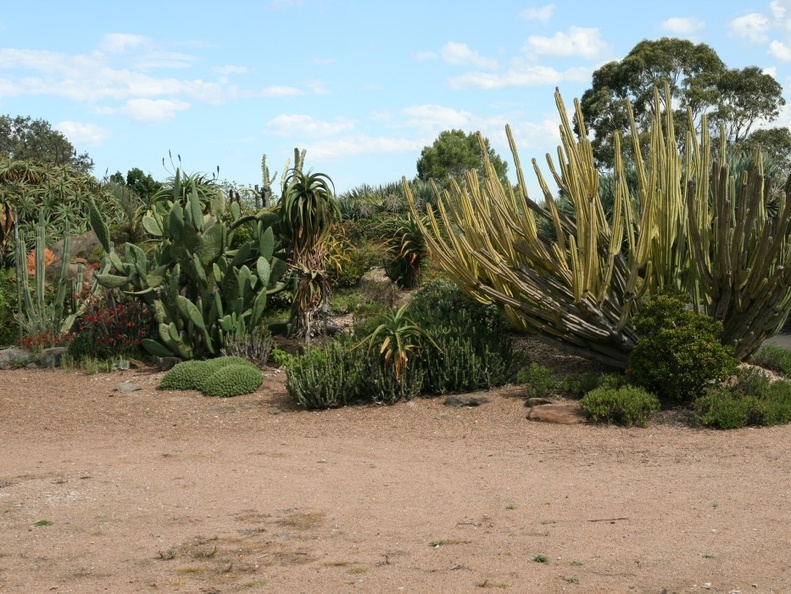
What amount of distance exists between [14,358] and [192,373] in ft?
13.1

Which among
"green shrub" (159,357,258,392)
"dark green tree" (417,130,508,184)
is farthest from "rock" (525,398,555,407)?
"dark green tree" (417,130,508,184)

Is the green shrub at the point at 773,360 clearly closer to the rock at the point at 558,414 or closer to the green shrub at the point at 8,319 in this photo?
the rock at the point at 558,414

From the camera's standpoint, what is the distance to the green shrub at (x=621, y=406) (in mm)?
9609

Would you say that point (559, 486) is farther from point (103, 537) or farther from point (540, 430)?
point (103, 537)

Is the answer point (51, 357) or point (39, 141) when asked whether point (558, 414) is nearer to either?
point (51, 357)

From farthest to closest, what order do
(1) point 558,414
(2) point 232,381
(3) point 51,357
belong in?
(3) point 51,357 < (2) point 232,381 < (1) point 558,414

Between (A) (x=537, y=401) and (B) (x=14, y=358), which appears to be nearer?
(A) (x=537, y=401)

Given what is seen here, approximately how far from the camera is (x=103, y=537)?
5930mm

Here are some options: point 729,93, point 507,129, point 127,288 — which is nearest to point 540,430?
point 507,129

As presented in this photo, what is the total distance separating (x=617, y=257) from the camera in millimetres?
11234

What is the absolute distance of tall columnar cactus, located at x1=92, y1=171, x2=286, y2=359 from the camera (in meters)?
13.1

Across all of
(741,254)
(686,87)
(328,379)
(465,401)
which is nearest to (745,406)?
(741,254)

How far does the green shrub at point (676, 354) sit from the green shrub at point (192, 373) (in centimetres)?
480

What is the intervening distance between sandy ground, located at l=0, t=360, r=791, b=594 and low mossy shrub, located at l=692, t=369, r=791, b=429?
0.26m
